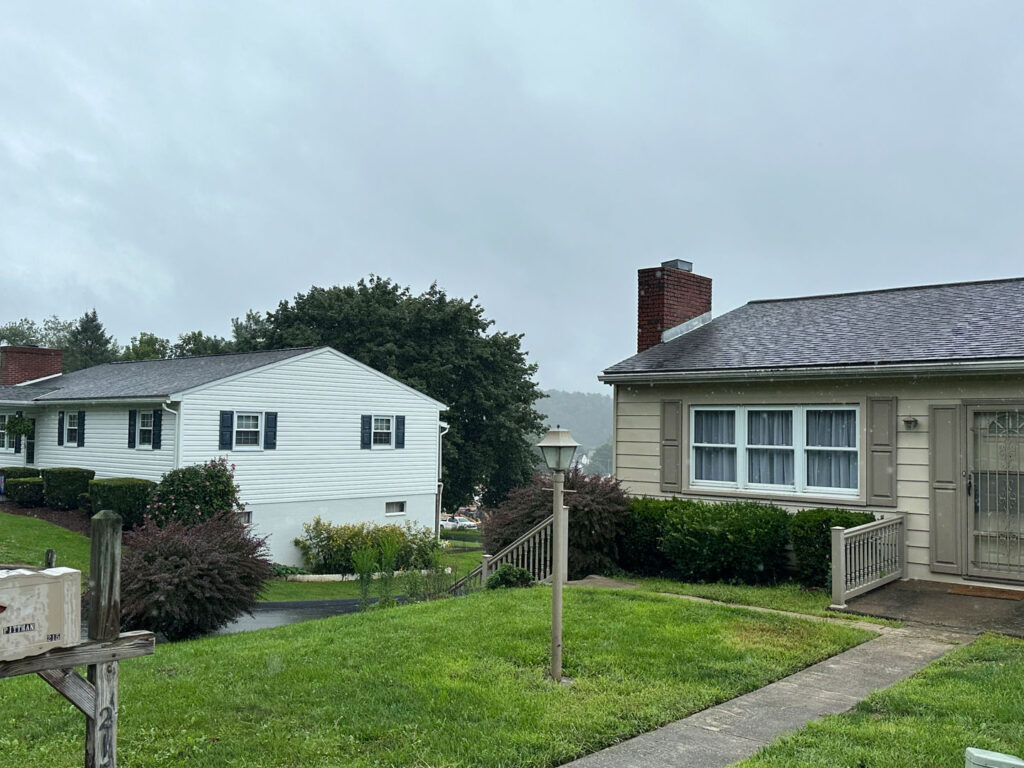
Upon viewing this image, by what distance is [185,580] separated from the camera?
1202 cm

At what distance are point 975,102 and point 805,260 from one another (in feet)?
55.6

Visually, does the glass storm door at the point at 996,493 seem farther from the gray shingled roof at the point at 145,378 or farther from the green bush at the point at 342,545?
the gray shingled roof at the point at 145,378

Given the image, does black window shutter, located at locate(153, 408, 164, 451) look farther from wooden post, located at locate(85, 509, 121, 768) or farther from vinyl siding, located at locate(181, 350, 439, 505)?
wooden post, located at locate(85, 509, 121, 768)

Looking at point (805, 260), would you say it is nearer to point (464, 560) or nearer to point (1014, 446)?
point (464, 560)

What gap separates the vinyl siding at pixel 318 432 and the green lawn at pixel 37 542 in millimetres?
3635

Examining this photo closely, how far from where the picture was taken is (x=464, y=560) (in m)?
29.0

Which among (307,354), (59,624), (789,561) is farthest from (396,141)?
(59,624)

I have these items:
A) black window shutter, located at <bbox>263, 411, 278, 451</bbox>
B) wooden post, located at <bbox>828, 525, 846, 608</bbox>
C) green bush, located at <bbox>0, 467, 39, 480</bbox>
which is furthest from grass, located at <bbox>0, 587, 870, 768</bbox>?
green bush, located at <bbox>0, 467, 39, 480</bbox>

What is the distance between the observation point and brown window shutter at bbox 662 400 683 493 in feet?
45.4

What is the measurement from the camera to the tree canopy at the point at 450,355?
133 ft

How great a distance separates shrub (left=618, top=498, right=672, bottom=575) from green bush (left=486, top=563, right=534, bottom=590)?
7.26 feet

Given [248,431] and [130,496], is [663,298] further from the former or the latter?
[130,496]

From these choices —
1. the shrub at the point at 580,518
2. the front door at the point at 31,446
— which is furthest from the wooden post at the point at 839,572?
the front door at the point at 31,446

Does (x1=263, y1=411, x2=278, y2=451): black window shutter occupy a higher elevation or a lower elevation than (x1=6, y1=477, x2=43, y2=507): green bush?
higher
